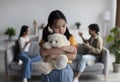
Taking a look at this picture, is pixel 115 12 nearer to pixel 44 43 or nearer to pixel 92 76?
pixel 92 76

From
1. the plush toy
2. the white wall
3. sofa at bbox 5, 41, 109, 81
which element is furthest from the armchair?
the white wall

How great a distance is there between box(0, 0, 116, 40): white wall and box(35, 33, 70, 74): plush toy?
19.3 feet

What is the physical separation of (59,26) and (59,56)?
0.75 ft

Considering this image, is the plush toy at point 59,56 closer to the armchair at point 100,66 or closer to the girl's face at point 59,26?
the girl's face at point 59,26

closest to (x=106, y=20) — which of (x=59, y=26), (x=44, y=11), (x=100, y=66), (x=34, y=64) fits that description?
(x=44, y=11)

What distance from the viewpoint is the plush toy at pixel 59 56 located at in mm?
1677

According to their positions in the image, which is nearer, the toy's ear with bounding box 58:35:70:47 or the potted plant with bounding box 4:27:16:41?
the toy's ear with bounding box 58:35:70:47

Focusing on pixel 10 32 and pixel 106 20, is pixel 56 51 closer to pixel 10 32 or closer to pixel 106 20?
pixel 10 32

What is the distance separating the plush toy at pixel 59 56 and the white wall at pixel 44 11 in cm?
589

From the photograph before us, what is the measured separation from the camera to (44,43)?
1.72 meters

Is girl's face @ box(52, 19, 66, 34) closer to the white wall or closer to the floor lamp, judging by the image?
the floor lamp

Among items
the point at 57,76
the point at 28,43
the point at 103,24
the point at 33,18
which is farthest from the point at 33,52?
the point at 103,24

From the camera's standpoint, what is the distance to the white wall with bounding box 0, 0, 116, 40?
7512 millimetres

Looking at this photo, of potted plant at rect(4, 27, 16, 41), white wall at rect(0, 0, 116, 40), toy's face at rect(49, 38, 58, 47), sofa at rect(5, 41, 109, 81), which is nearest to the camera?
toy's face at rect(49, 38, 58, 47)
